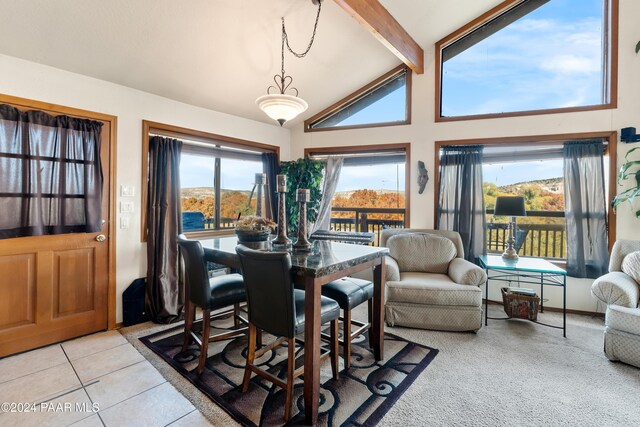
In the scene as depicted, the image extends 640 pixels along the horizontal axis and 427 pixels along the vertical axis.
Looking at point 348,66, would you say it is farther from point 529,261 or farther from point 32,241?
point 32,241

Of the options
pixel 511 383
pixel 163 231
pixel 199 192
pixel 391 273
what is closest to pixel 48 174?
pixel 163 231

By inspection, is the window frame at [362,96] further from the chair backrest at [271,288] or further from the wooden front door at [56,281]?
the chair backrest at [271,288]

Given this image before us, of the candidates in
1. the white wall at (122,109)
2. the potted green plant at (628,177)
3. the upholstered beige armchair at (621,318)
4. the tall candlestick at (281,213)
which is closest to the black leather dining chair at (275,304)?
the tall candlestick at (281,213)

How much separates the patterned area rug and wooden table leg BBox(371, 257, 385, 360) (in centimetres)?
10

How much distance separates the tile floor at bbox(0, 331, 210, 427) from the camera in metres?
1.87

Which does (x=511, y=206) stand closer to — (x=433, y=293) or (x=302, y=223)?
(x=433, y=293)

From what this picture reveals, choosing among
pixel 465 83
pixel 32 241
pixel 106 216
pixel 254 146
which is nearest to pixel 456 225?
pixel 465 83

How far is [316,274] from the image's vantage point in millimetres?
1767

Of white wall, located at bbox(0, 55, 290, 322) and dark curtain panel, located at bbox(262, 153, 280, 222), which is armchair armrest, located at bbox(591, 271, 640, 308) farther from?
white wall, located at bbox(0, 55, 290, 322)

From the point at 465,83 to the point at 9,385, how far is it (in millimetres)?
5366

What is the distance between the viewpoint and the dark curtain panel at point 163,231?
3.31 metres

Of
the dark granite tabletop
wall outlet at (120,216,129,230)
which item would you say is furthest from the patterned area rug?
wall outlet at (120,216,129,230)

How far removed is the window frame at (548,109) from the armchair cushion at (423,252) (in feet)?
5.36

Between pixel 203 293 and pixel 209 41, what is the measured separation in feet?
7.42
